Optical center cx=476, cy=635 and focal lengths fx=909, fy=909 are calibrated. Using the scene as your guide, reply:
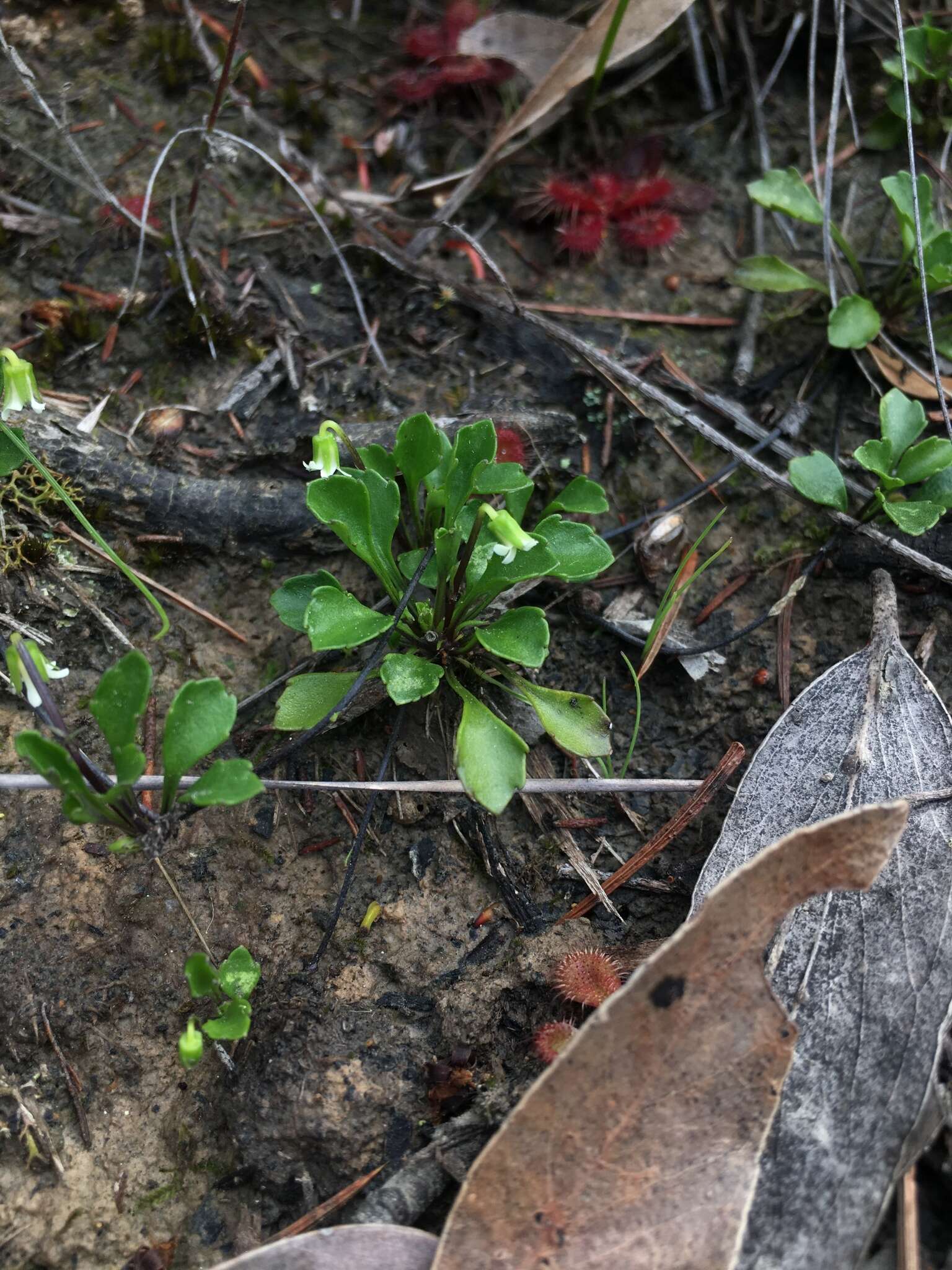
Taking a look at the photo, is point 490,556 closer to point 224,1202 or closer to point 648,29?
point 224,1202

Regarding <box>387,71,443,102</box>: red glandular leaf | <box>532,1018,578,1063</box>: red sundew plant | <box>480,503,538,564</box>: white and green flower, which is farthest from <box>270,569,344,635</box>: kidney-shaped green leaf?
<box>387,71,443,102</box>: red glandular leaf

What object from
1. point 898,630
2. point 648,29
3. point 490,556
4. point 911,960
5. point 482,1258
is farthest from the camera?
point 648,29

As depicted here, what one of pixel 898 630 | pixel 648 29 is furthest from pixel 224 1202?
pixel 648 29

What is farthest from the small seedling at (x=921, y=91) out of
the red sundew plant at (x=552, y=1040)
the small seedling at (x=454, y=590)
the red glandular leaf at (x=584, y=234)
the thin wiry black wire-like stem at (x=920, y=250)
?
the red sundew plant at (x=552, y=1040)

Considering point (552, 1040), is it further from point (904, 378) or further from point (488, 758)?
point (904, 378)

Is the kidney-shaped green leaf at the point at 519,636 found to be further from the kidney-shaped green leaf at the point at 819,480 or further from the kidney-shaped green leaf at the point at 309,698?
the kidney-shaped green leaf at the point at 819,480

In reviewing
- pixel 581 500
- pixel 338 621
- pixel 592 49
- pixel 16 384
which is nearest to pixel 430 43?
pixel 592 49
